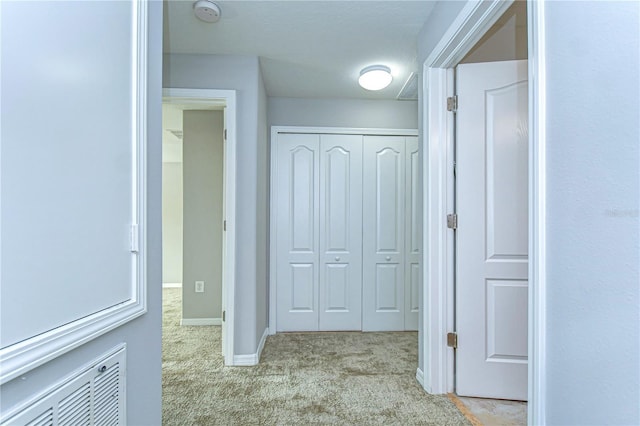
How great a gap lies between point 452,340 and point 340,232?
1.76 metres

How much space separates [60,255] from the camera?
32.8 inches

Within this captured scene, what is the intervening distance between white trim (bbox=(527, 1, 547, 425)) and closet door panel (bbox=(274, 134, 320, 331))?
2.64 metres

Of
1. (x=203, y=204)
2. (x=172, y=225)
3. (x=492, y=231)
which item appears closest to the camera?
(x=492, y=231)

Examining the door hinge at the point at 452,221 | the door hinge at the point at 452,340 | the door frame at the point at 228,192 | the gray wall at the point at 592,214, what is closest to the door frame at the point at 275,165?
the door frame at the point at 228,192

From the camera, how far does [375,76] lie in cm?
301

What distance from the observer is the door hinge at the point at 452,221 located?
7.27ft

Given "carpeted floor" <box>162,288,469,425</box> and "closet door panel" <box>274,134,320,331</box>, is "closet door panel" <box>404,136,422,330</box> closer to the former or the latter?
"carpeted floor" <box>162,288,469,425</box>

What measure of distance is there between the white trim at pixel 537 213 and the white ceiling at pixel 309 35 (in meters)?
1.21

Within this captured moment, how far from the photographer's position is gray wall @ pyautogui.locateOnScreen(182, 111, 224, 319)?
4.03 m

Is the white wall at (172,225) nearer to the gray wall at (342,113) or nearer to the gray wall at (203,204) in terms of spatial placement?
the gray wall at (203,204)

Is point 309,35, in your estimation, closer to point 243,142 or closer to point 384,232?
point 243,142

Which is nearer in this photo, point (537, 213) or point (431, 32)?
point (537, 213)

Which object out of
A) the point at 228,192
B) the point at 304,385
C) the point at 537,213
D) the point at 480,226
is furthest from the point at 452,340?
the point at 228,192

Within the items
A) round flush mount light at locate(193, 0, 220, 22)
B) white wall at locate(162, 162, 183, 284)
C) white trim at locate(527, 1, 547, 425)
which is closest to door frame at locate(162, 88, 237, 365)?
round flush mount light at locate(193, 0, 220, 22)
